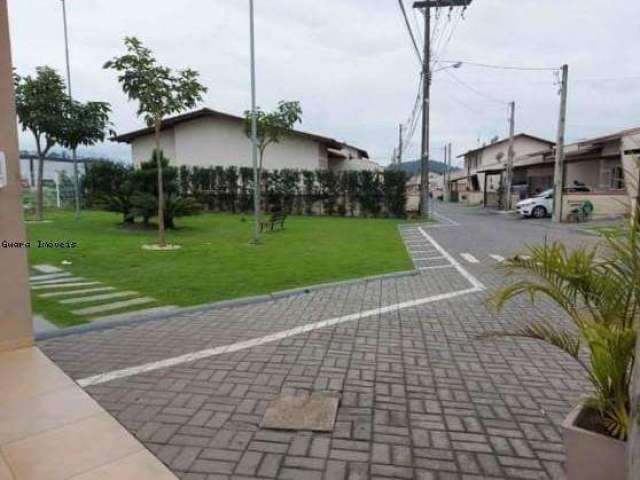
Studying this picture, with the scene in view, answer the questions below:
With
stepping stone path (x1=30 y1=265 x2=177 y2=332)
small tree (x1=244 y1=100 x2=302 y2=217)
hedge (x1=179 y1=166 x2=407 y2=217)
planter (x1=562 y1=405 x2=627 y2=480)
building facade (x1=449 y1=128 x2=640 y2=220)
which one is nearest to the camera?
planter (x1=562 y1=405 x2=627 y2=480)

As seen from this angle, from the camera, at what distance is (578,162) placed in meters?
28.9

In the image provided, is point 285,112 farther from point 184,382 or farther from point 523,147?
point 523,147

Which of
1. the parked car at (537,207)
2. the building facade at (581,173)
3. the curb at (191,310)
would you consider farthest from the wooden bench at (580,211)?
the curb at (191,310)

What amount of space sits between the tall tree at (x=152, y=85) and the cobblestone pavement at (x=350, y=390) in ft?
20.5

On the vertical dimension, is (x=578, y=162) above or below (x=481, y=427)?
above

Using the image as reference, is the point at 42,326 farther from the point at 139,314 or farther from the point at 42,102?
the point at 42,102

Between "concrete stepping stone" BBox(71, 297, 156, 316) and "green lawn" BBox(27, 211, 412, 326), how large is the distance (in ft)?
0.51

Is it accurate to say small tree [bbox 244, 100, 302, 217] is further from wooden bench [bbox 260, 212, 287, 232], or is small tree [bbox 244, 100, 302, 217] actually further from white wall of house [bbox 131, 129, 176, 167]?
white wall of house [bbox 131, 129, 176, 167]

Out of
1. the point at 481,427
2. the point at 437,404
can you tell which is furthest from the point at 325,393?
the point at 481,427

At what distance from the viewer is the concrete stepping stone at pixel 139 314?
16.7 feet

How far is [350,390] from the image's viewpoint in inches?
137

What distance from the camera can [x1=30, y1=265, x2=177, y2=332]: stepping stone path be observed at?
5309 mm

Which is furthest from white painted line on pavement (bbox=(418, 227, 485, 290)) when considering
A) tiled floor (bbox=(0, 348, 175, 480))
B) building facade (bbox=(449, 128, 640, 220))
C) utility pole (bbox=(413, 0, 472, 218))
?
utility pole (bbox=(413, 0, 472, 218))

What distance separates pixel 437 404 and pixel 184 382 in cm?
197
